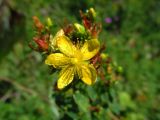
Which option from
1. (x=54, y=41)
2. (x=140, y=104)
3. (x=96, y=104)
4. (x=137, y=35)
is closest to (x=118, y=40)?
(x=137, y=35)

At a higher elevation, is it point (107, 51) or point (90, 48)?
point (107, 51)

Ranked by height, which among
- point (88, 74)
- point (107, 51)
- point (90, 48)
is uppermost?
point (107, 51)

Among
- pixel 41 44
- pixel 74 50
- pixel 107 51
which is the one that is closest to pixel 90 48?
pixel 74 50

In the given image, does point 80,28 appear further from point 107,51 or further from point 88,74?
point 107,51

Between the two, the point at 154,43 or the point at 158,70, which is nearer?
the point at 158,70

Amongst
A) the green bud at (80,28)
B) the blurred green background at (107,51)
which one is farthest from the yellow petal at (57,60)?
the blurred green background at (107,51)

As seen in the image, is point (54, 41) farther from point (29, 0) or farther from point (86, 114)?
point (29, 0)

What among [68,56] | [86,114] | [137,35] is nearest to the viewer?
[68,56]

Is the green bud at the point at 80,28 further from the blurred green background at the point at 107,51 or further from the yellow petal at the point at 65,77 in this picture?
the blurred green background at the point at 107,51
